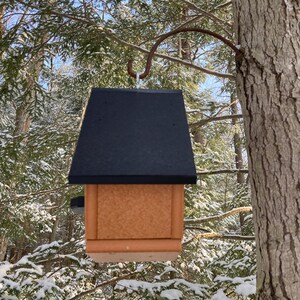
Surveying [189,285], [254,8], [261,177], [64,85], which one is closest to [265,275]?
[261,177]

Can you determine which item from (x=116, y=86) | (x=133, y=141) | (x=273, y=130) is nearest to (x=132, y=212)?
(x=133, y=141)

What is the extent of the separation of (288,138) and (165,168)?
1.49ft

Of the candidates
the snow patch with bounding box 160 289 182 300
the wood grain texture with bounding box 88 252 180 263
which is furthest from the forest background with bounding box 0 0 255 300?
the wood grain texture with bounding box 88 252 180 263

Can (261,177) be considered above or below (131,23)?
below

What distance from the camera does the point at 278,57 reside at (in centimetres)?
165

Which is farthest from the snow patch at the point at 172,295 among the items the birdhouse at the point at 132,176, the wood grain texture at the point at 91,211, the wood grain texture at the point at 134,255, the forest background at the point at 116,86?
the wood grain texture at the point at 91,211

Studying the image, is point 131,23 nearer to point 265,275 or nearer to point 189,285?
point 189,285

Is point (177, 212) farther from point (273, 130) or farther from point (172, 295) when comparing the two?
point (172, 295)

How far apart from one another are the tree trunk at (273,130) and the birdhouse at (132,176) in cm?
27

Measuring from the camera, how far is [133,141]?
162 centimetres

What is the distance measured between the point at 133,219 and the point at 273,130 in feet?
1.98

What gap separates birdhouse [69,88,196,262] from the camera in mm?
1546

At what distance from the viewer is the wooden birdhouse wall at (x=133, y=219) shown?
1.62 m

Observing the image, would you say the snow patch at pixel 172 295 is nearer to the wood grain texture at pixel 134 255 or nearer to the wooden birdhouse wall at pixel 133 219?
the wood grain texture at pixel 134 255
